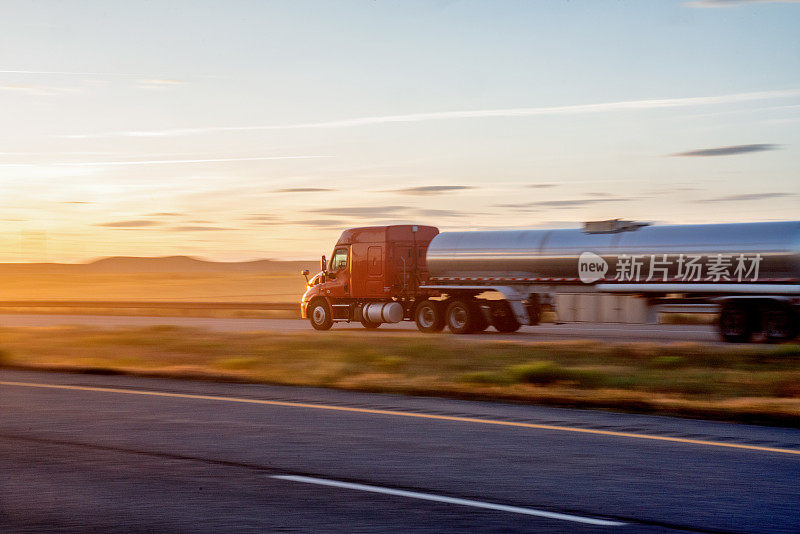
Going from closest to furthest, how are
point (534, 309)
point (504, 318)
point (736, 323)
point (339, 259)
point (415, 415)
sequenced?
1. point (415, 415)
2. point (736, 323)
3. point (534, 309)
4. point (504, 318)
5. point (339, 259)

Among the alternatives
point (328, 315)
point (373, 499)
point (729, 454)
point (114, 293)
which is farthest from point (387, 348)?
point (114, 293)

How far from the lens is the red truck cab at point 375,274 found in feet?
103

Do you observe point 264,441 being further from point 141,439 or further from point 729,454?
point 729,454

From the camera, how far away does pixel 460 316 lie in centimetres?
2995

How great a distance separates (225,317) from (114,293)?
6542 centimetres

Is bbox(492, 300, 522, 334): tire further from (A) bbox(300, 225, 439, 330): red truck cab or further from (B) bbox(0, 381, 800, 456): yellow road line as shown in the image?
(B) bbox(0, 381, 800, 456): yellow road line

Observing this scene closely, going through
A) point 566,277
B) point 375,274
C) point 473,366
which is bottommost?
point 473,366

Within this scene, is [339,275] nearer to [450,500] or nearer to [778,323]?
Result: [778,323]

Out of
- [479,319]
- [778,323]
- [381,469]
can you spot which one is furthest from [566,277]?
[381,469]

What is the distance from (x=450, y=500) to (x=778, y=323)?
1907 cm

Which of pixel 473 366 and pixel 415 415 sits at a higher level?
pixel 415 415

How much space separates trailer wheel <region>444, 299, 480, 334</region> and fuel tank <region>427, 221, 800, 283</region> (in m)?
0.86

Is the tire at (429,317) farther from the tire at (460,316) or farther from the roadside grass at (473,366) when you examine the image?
the roadside grass at (473,366)

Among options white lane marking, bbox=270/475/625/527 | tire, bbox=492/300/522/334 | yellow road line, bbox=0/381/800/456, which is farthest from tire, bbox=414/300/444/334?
white lane marking, bbox=270/475/625/527
